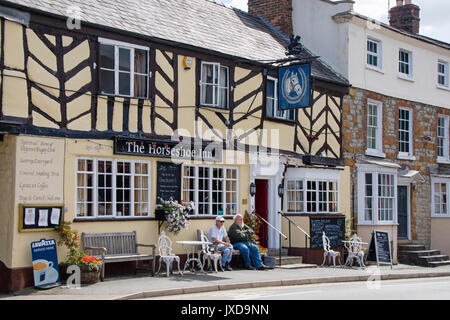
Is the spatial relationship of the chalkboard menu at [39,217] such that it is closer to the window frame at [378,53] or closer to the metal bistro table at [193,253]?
the metal bistro table at [193,253]

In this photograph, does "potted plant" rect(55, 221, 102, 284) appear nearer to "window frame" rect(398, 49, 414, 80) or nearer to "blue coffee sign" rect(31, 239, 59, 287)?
"blue coffee sign" rect(31, 239, 59, 287)

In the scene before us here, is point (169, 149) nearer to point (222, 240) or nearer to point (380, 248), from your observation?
point (222, 240)

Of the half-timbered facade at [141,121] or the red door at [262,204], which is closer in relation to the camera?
the half-timbered facade at [141,121]

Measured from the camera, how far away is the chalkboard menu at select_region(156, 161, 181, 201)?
52.1ft

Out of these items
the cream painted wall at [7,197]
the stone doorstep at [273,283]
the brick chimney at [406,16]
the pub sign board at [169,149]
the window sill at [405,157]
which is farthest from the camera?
the brick chimney at [406,16]

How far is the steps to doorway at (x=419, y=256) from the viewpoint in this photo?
907 inches

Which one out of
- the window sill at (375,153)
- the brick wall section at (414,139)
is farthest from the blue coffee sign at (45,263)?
the window sill at (375,153)

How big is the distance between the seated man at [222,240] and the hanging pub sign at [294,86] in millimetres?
4211

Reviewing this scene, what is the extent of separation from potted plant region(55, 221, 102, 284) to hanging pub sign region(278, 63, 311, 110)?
753 centimetres

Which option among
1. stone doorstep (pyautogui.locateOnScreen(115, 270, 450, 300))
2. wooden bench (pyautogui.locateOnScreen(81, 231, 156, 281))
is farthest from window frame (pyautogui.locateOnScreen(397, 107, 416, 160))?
wooden bench (pyautogui.locateOnScreen(81, 231, 156, 281))

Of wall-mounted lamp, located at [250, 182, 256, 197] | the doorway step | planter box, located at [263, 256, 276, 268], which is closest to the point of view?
planter box, located at [263, 256, 276, 268]

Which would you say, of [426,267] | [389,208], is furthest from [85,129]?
[426,267]
